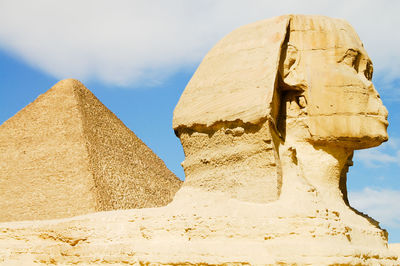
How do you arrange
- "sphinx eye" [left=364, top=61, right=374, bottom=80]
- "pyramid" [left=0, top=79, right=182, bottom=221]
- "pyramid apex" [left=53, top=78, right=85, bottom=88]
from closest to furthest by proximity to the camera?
"sphinx eye" [left=364, top=61, right=374, bottom=80] → "pyramid" [left=0, top=79, right=182, bottom=221] → "pyramid apex" [left=53, top=78, right=85, bottom=88]

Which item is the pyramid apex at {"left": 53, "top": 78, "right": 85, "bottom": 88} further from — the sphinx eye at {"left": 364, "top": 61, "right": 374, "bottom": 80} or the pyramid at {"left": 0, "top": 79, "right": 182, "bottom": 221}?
the sphinx eye at {"left": 364, "top": 61, "right": 374, "bottom": 80}

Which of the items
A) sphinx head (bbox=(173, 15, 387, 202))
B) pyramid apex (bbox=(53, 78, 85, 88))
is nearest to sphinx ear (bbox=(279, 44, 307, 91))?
sphinx head (bbox=(173, 15, 387, 202))

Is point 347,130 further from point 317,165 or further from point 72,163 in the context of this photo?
point 72,163

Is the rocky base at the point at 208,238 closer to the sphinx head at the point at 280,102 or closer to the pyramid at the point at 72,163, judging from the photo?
the sphinx head at the point at 280,102

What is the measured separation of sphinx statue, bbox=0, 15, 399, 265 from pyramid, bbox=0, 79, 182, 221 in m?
61.9

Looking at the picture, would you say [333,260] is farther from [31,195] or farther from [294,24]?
[31,195]

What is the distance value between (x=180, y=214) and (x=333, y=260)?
112cm

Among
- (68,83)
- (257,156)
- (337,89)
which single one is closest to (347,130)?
(337,89)

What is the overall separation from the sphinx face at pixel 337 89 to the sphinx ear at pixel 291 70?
0.02 meters

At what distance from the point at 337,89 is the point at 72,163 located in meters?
68.4

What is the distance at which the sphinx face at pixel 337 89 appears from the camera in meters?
4.86

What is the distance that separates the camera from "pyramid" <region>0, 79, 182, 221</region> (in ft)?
226

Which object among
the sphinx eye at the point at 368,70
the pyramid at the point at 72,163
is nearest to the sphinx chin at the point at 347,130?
the sphinx eye at the point at 368,70

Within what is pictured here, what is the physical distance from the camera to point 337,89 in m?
4.87
